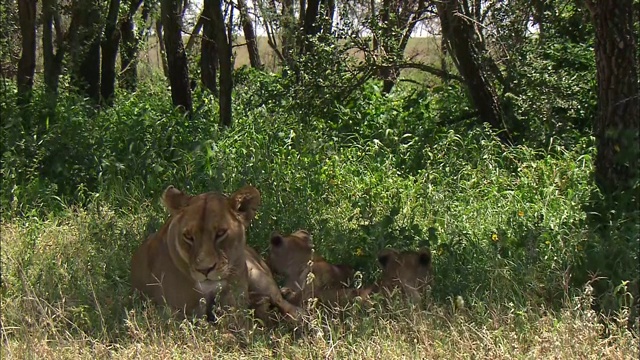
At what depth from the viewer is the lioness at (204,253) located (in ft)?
14.4

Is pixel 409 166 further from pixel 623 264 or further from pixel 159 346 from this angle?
pixel 159 346

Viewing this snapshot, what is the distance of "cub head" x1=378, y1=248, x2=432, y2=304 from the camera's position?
515 cm

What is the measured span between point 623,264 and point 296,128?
4543mm

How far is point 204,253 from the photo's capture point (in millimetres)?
4355

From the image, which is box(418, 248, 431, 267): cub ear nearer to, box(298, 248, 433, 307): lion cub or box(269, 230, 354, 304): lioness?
box(298, 248, 433, 307): lion cub

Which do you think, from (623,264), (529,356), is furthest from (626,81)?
(529,356)

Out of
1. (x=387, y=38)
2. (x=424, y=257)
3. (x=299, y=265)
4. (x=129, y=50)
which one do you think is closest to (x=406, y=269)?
(x=424, y=257)

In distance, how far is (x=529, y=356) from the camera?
13.3 ft

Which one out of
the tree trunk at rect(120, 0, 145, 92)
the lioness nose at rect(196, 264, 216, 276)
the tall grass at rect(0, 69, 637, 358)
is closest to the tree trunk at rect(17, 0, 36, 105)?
the tall grass at rect(0, 69, 637, 358)

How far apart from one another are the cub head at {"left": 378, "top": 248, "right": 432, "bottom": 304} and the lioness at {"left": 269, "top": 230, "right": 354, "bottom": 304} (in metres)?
0.24

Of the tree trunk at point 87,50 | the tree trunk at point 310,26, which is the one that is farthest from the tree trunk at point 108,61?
the tree trunk at point 310,26

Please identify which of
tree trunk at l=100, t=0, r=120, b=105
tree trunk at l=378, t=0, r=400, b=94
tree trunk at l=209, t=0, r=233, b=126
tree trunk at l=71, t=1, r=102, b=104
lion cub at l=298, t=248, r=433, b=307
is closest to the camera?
lion cub at l=298, t=248, r=433, b=307

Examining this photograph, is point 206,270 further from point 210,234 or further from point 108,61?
point 108,61

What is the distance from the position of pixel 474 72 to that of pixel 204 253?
17.9 ft
